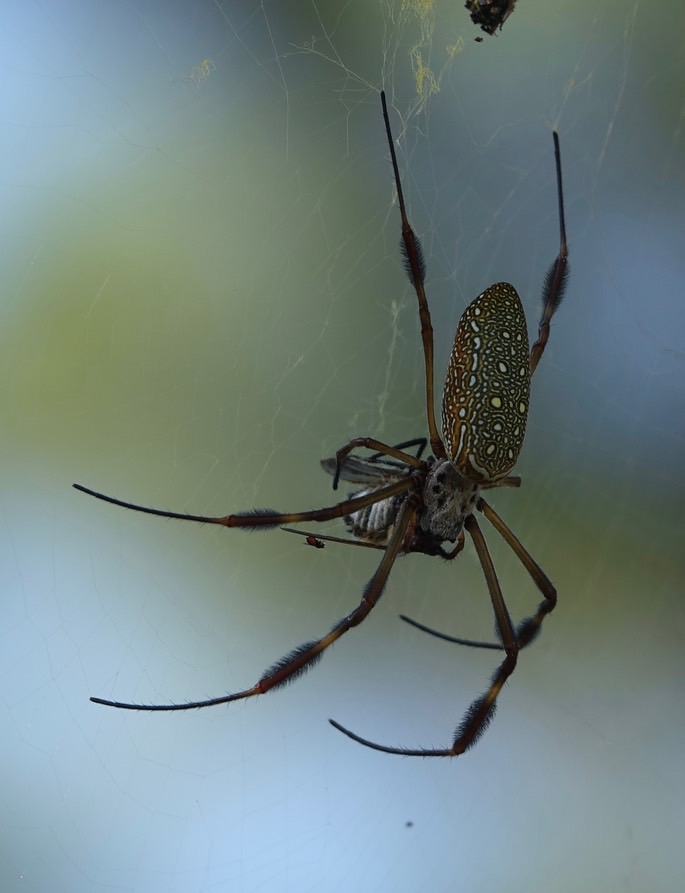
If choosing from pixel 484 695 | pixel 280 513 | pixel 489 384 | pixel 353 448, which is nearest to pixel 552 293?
pixel 489 384

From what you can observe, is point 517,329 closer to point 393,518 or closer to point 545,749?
point 393,518

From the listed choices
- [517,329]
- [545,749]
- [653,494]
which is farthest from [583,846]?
[517,329]

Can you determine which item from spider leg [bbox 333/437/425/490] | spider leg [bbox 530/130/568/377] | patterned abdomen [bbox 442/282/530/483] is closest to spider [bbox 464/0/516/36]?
spider leg [bbox 530/130/568/377]

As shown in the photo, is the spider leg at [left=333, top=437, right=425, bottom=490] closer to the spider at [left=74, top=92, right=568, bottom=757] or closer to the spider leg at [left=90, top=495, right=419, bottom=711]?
the spider at [left=74, top=92, right=568, bottom=757]

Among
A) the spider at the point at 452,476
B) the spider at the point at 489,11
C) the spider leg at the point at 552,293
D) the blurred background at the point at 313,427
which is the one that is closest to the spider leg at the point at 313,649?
the spider at the point at 452,476

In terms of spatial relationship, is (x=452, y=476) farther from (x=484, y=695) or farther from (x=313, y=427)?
(x=313, y=427)

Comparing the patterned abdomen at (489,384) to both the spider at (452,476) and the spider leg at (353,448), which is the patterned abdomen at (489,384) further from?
the spider leg at (353,448)
